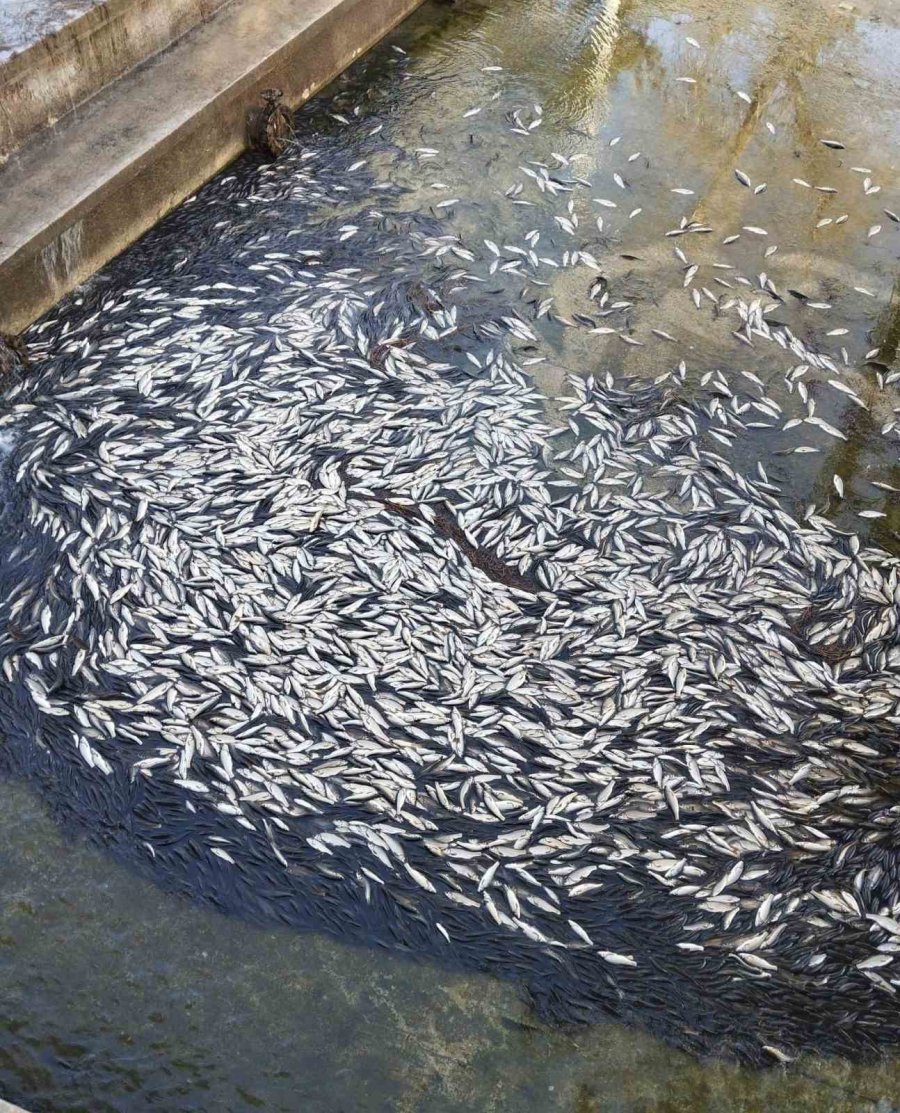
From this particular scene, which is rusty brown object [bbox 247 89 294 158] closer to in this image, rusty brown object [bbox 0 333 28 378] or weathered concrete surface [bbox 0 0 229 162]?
weathered concrete surface [bbox 0 0 229 162]

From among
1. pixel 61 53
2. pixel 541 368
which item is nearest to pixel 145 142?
pixel 61 53

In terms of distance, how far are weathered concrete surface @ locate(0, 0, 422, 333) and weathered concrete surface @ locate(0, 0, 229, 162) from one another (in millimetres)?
98

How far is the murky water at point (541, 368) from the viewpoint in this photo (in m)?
4.05

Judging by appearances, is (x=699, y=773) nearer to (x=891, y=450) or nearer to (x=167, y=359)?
(x=891, y=450)

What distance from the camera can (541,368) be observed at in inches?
268

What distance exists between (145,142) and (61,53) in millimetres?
719

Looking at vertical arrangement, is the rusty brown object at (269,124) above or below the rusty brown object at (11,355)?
above

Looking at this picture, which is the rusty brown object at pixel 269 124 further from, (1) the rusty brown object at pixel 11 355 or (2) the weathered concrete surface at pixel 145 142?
(1) the rusty brown object at pixel 11 355

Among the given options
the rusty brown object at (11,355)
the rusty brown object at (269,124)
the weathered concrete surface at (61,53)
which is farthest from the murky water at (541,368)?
the rusty brown object at (11,355)

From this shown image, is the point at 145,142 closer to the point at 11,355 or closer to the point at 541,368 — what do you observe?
the point at 11,355

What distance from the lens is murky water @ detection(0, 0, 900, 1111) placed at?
4.05m

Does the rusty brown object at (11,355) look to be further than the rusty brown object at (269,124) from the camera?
No

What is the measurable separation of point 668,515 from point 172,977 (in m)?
3.51

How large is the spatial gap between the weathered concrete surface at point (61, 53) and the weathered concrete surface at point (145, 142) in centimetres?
10
